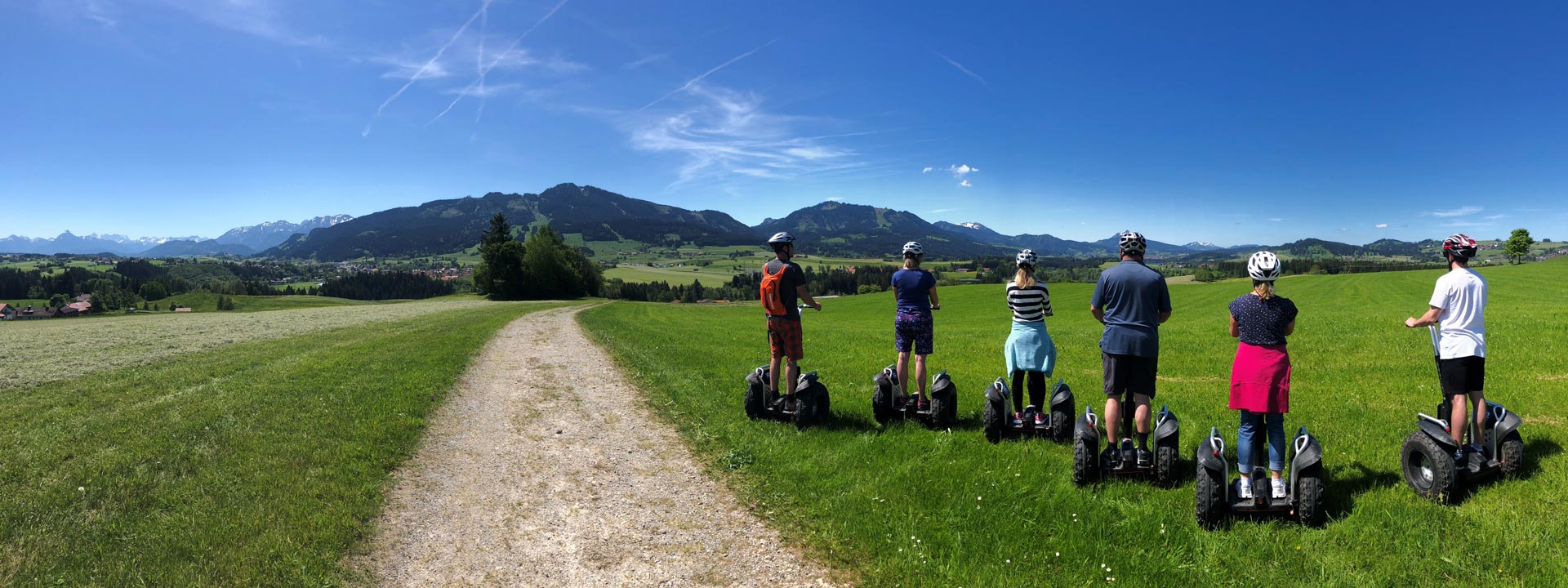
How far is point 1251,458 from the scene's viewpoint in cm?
530

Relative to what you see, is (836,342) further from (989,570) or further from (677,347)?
(989,570)

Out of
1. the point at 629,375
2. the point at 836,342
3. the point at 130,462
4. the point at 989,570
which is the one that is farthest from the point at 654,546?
the point at 836,342

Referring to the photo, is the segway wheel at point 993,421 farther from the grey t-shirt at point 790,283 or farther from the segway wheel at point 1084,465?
the grey t-shirt at point 790,283

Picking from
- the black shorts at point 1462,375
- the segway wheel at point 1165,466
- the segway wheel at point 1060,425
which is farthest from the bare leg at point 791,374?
the black shorts at point 1462,375

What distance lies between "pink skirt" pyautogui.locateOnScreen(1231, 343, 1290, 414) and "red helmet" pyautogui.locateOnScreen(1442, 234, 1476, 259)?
2662 millimetres

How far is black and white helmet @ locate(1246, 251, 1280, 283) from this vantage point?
16.9 feet

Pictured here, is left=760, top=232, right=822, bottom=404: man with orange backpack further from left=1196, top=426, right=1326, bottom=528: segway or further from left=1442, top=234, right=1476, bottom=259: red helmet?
left=1442, top=234, right=1476, bottom=259: red helmet

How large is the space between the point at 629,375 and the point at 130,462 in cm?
807

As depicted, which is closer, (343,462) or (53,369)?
(343,462)

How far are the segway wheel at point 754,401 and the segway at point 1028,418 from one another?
3.43 m

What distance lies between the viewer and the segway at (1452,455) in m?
5.23

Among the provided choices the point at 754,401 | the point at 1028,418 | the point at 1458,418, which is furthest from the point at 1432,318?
the point at 754,401

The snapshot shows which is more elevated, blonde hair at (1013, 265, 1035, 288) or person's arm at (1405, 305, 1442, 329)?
blonde hair at (1013, 265, 1035, 288)

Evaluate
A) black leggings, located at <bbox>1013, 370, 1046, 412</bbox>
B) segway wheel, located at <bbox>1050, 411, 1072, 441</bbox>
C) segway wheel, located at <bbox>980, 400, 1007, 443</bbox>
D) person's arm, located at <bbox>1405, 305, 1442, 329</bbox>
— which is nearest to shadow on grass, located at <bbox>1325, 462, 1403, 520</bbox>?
person's arm, located at <bbox>1405, 305, 1442, 329</bbox>
